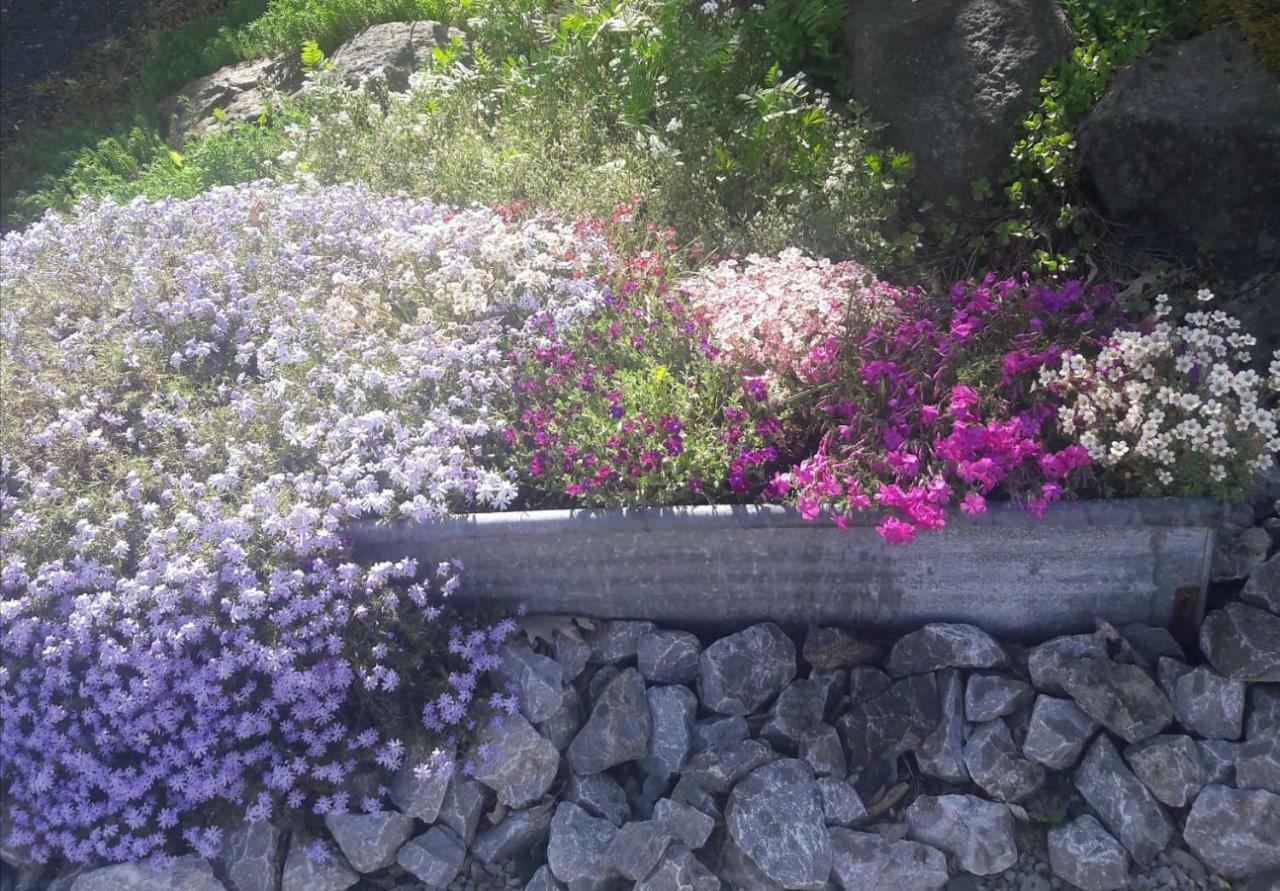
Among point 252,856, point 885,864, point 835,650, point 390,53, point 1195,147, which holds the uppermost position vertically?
point 1195,147

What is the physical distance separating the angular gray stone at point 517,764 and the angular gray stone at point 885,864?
2.97ft

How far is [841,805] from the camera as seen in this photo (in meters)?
3.30

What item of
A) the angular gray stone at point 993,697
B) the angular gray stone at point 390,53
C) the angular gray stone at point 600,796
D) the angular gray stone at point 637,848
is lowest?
the angular gray stone at point 600,796

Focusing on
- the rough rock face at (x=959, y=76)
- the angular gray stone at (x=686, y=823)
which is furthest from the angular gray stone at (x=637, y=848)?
the rough rock face at (x=959, y=76)

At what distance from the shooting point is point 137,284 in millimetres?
4449

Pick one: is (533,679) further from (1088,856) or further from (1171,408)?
(1171,408)

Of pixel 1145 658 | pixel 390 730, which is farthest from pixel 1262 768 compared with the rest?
pixel 390 730

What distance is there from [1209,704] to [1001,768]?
0.65 metres

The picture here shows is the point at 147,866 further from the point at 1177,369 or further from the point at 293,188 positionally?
the point at 1177,369

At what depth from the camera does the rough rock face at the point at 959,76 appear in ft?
14.3

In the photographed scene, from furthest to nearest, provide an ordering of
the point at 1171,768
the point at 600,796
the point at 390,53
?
the point at 390,53 < the point at 600,796 < the point at 1171,768

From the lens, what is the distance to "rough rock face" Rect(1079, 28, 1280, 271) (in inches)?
155

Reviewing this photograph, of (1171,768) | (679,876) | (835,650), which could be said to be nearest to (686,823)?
(679,876)

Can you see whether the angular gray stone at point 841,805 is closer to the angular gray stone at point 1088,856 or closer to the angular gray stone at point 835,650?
the angular gray stone at point 835,650
